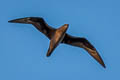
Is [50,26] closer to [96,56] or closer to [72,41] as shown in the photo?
[72,41]

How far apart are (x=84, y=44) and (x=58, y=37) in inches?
105

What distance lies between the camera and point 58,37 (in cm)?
2052

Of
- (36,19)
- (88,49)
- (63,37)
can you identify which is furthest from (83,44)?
(36,19)

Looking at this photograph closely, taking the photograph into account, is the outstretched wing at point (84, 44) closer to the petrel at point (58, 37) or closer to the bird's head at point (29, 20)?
the petrel at point (58, 37)

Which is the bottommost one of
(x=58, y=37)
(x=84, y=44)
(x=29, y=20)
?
(x=58, y=37)

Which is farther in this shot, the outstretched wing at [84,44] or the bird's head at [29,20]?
the outstretched wing at [84,44]

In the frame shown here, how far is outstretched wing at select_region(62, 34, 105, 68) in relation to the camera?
2191 cm

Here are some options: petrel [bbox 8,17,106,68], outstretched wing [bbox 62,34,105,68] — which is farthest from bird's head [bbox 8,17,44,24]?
outstretched wing [bbox 62,34,105,68]

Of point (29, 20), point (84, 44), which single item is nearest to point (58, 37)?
point (29, 20)

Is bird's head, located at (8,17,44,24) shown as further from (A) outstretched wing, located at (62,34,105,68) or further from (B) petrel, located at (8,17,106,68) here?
(A) outstretched wing, located at (62,34,105,68)

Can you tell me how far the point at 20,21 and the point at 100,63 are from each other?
18.1ft

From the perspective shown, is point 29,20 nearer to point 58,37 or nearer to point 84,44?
point 58,37

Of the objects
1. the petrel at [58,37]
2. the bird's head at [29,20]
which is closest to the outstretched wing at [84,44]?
the petrel at [58,37]

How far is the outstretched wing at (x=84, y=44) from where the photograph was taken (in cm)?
2191
